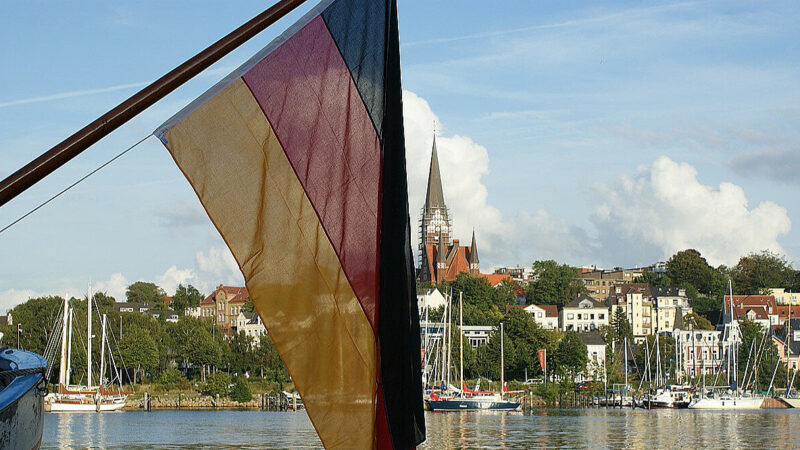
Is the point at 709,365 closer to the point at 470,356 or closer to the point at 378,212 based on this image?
the point at 470,356

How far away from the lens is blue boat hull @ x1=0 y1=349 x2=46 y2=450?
787cm

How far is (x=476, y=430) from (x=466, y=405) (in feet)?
72.1

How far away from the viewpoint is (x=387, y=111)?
5984 mm

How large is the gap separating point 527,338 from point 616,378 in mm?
10914

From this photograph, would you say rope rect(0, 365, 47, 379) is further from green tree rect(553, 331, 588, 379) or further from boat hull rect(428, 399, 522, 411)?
green tree rect(553, 331, 588, 379)

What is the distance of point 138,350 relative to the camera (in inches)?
3826

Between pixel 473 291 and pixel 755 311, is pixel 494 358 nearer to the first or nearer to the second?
pixel 473 291

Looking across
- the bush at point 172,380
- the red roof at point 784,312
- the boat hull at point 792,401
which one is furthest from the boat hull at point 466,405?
the red roof at point 784,312

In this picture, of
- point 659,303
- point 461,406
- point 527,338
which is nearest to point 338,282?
point 461,406

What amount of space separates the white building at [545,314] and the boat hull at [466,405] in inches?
3096

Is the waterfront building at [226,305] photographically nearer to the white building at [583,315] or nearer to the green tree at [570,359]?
the white building at [583,315]

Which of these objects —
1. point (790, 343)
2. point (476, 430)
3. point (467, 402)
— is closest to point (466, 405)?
point (467, 402)

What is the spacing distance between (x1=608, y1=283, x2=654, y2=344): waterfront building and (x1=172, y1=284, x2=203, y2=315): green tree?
219 ft

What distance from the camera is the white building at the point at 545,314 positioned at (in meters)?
166
